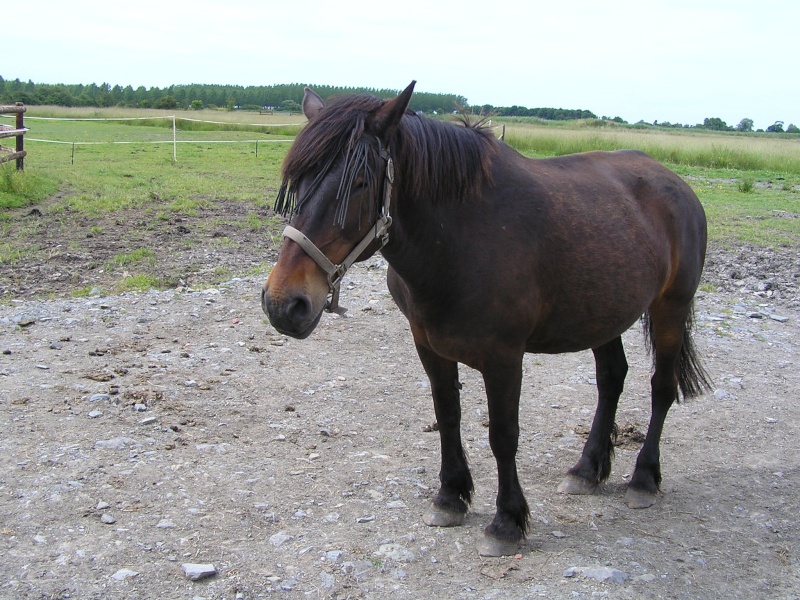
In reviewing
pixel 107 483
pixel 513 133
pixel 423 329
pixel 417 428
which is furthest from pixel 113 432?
pixel 513 133

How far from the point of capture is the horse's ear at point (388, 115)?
284 centimetres

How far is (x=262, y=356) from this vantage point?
238 inches

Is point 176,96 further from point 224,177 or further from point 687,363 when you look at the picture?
point 687,363

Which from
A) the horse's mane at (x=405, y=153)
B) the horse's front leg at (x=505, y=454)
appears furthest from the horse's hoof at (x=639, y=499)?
the horse's mane at (x=405, y=153)

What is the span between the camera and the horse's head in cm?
278

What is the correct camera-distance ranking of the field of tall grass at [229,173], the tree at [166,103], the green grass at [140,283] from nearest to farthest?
the green grass at [140,283]
the field of tall grass at [229,173]
the tree at [166,103]

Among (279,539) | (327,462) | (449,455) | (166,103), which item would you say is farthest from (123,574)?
(166,103)

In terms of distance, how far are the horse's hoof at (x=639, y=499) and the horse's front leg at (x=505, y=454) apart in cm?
90

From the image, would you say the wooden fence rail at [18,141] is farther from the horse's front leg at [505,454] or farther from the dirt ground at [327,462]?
the horse's front leg at [505,454]

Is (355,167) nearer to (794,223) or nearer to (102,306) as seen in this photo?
(102,306)

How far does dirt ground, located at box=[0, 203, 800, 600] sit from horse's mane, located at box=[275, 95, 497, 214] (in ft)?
5.63

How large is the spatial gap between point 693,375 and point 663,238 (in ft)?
3.89

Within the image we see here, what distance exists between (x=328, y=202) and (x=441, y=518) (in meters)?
1.91

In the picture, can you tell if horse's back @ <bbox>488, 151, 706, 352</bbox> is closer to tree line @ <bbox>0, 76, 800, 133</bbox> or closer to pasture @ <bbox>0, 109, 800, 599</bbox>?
pasture @ <bbox>0, 109, 800, 599</bbox>
